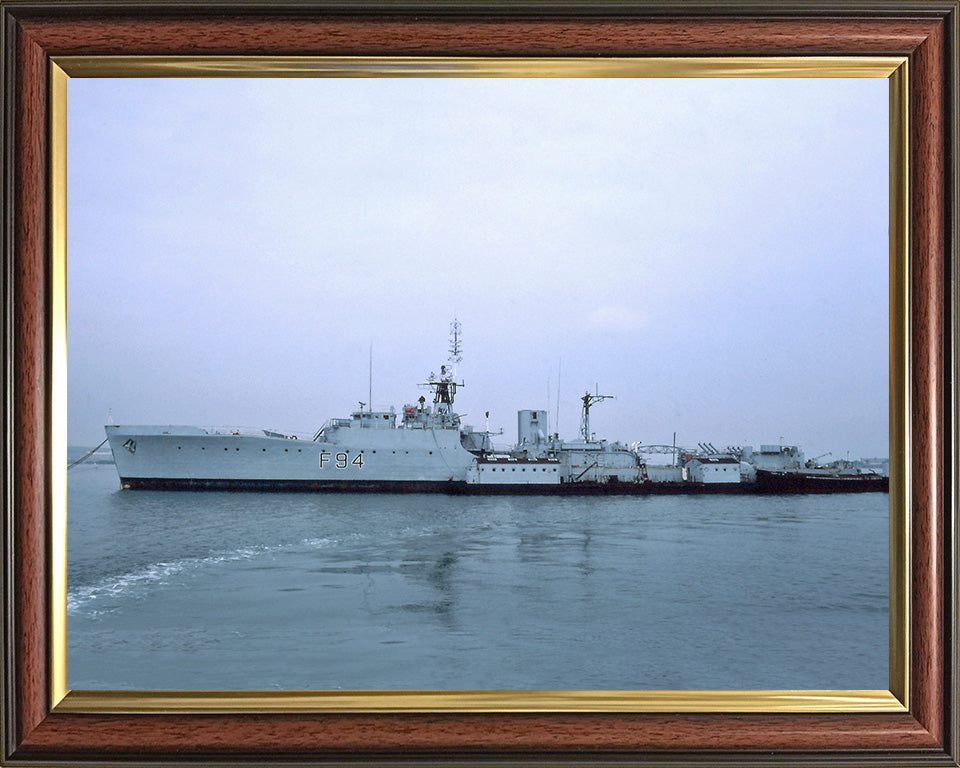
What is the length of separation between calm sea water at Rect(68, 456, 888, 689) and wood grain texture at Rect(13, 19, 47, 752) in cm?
7

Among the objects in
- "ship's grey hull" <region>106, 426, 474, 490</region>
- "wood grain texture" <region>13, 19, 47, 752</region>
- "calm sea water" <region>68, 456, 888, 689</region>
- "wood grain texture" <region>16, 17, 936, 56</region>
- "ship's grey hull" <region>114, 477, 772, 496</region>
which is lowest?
"ship's grey hull" <region>114, 477, 772, 496</region>

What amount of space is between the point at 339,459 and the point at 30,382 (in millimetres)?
11459

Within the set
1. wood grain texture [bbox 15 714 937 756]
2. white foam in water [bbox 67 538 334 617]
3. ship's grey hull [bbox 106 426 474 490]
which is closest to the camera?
wood grain texture [bbox 15 714 937 756]

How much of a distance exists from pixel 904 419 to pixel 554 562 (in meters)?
2.11

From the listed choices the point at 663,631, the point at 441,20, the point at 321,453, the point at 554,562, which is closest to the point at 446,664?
Result: the point at 663,631

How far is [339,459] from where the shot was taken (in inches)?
496

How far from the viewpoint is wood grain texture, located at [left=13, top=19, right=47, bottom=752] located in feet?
4.39

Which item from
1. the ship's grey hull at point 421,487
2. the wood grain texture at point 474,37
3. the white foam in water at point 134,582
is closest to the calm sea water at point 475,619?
the white foam in water at point 134,582

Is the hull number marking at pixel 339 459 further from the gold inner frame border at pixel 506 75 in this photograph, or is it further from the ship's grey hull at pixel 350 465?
the gold inner frame border at pixel 506 75

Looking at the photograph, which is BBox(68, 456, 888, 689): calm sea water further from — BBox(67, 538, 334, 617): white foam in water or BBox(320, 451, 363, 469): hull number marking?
BBox(320, 451, 363, 469): hull number marking

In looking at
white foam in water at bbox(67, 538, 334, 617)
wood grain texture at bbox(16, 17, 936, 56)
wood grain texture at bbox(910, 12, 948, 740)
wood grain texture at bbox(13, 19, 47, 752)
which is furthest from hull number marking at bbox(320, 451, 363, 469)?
wood grain texture at bbox(910, 12, 948, 740)

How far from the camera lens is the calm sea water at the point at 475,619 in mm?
1475

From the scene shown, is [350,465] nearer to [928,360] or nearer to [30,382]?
[30,382]

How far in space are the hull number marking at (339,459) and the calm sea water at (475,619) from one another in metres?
8.89
